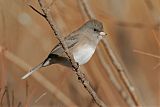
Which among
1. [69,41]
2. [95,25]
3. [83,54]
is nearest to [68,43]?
[69,41]

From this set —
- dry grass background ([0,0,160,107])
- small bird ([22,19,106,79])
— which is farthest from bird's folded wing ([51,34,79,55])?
dry grass background ([0,0,160,107])

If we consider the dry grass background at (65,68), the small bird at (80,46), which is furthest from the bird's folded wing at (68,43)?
the dry grass background at (65,68)

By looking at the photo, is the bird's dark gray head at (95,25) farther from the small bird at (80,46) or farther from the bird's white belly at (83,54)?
the bird's white belly at (83,54)

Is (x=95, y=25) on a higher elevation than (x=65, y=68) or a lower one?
higher

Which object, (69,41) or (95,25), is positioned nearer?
(69,41)

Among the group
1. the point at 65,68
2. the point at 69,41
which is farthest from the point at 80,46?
the point at 65,68

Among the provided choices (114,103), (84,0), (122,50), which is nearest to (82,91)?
(114,103)

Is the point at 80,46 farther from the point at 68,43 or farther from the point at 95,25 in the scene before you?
the point at 95,25
